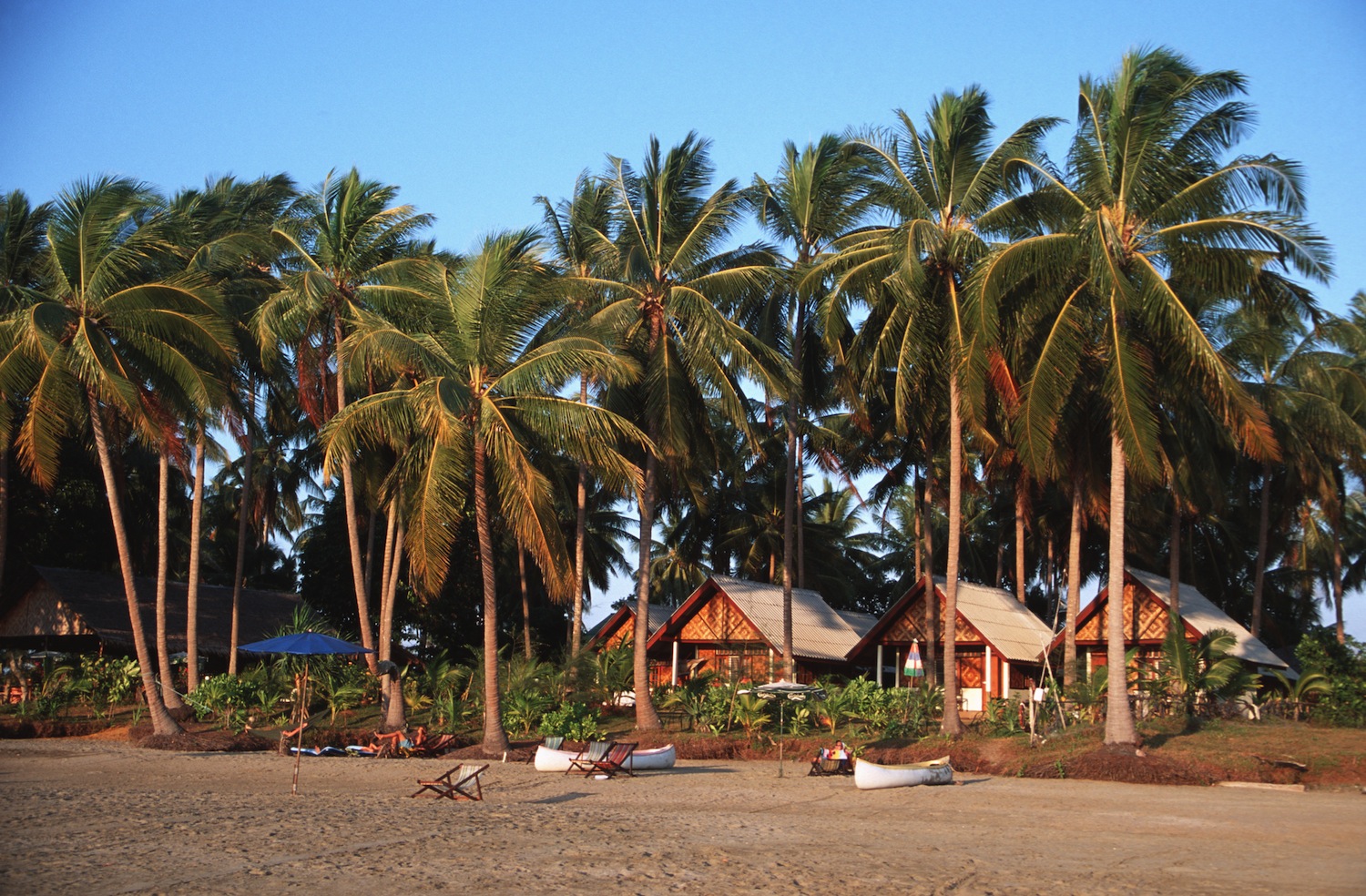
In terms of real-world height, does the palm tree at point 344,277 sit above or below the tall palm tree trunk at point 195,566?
above

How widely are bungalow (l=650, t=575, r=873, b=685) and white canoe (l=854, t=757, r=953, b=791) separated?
14.2 m

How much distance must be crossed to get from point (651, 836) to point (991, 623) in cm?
2198

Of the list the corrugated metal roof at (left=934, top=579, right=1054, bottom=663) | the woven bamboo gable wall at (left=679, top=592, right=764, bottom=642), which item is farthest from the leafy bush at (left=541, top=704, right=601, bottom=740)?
the corrugated metal roof at (left=934, top=579, right=1054, bottom=663)

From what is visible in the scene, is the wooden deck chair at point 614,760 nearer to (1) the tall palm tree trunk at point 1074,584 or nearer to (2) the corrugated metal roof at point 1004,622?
(1) the tall palm tree trunk at point 1074,584

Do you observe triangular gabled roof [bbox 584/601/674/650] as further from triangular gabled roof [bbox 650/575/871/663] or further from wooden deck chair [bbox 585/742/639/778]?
wooden deck chair [bbox 585/742/639/778]

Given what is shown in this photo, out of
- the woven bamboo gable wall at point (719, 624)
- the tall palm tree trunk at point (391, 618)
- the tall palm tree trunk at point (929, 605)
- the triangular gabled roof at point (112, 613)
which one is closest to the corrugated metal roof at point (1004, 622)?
the tall palm tree trunk at point (929, 605)

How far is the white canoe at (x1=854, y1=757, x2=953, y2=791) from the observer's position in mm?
17625

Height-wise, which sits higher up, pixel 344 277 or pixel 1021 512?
pixel 344 277

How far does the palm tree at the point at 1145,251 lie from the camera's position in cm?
1870

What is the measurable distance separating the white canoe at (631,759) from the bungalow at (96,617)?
52.9 ft

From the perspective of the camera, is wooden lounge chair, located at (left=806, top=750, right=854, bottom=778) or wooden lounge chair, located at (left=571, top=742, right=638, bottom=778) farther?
wooden lounge chair, located at (left=806, top=750, right=854, bottom=778)

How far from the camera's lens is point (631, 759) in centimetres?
1955

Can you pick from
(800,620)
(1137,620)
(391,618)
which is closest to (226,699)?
(391,618)

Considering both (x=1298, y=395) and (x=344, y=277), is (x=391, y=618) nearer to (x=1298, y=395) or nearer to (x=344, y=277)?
(x=344, y=277)
